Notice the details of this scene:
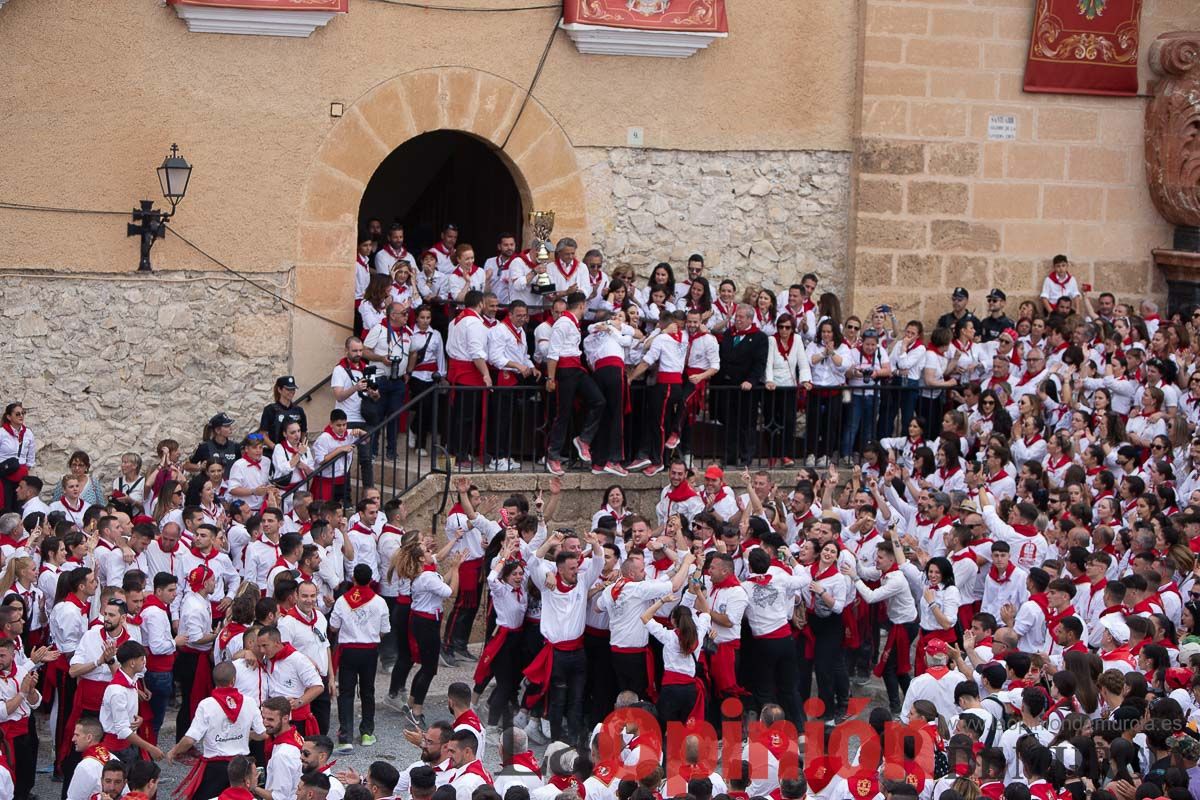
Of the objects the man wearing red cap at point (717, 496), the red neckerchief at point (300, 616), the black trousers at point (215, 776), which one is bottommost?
the black trousers at point (215, 776)

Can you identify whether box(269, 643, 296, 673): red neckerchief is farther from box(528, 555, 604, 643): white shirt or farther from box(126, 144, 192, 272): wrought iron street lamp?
box(126, 144, 192, 272): wrought iron street lamp

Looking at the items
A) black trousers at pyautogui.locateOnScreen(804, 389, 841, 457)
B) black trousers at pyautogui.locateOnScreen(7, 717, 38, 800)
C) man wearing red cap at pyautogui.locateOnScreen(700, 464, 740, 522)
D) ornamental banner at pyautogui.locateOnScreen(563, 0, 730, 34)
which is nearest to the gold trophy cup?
ornamental banner at pyautogui.locateOnScreen(563, 0, 730, 34)

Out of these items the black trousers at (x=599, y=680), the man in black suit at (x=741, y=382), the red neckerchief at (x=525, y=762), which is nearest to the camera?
the red neckerchief at (x=525, y=762)

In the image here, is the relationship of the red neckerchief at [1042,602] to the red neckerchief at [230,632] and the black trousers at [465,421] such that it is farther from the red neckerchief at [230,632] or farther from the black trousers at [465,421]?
the red neckerchief at [230,632]

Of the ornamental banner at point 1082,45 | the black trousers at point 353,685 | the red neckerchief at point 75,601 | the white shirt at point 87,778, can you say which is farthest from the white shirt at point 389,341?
the ornamental banner at point 1082,45

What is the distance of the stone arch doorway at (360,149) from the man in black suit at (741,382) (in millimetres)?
2619

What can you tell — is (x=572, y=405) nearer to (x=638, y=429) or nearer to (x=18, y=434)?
(x=638, y=429)

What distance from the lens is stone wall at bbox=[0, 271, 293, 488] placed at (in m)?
16.1

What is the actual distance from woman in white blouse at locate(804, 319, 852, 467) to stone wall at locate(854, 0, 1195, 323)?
1523 millimetres

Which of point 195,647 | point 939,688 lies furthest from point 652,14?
point 939,688

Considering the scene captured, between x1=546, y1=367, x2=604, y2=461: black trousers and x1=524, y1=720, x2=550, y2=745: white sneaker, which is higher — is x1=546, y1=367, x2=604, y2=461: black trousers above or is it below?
above

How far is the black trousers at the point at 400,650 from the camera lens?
543 inches

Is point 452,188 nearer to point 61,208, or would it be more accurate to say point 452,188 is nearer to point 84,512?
point 61,208

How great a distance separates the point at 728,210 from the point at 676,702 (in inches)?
272
